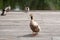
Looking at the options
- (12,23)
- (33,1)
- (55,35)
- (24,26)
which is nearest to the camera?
(55,35)

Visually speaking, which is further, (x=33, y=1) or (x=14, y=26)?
(x=33, y=1)

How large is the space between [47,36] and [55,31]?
36 centimetres

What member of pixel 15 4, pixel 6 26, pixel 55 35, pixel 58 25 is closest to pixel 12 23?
pixel 6 26

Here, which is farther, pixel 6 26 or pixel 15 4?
pixel 15 4

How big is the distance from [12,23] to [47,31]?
89cm

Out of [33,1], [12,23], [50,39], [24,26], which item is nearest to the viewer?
[50,39]

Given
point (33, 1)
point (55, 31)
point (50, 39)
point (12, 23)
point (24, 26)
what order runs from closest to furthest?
point (50, 39)
point (55, 31)
point (24, 26)
point (12, 23)
point (33, 1)

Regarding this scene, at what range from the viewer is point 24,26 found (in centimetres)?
401

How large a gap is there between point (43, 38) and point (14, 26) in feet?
3.09

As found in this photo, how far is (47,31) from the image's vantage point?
11.9 feet

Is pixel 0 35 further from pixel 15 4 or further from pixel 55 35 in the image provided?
pixel 15 4

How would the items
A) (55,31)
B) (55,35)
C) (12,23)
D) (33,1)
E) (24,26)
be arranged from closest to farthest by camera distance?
1. (55,35)
2. (55,31)
3. (24,26)
4. (12,23)
5. (33,1)

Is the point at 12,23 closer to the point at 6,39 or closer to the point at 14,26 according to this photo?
the point at 14,26

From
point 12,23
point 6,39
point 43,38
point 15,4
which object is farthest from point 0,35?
point 15,4
